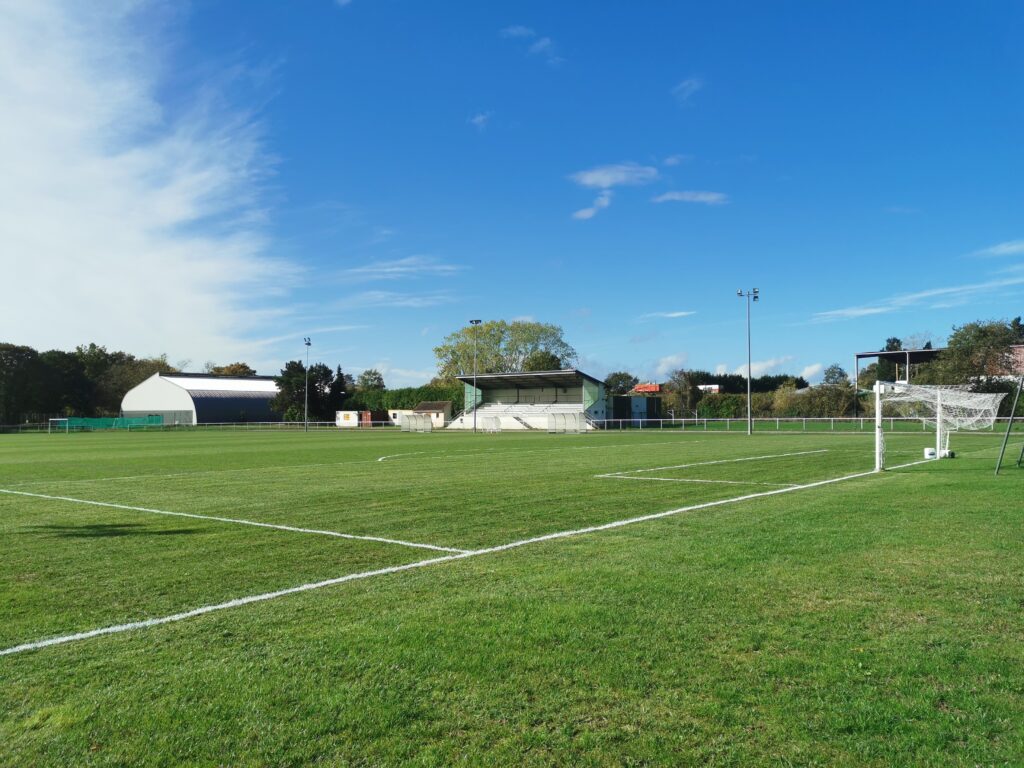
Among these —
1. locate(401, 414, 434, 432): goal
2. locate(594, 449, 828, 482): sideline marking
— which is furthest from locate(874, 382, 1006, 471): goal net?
locate(401, 414, 434, 432): goal

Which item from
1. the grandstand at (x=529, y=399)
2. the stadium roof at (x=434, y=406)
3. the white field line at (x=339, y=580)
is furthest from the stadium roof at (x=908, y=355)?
the white field line at (x=339, y=580)

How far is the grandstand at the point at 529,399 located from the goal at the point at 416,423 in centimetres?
578

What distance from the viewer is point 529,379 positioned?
247 feet

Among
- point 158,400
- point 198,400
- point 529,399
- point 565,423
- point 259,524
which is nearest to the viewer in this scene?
point 259,524

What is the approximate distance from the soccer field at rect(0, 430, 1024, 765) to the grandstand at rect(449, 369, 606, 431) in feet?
179

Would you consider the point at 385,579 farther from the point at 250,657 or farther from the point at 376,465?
the point at 376,465

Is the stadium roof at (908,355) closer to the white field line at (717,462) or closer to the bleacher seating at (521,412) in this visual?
the bleacher seating at (521,412)

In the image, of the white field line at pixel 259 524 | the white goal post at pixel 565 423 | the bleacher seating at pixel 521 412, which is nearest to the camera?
the white field line at pixel 259 524

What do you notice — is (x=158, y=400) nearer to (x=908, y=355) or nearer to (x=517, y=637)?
(x=908, y=355)

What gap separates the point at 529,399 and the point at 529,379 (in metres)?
3.11

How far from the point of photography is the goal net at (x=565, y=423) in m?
56.4

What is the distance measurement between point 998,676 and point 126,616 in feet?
19.0

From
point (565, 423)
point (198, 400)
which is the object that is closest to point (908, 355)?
point (565, 423)

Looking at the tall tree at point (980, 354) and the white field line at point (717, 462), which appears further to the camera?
the tall tree at point (980, 354)
